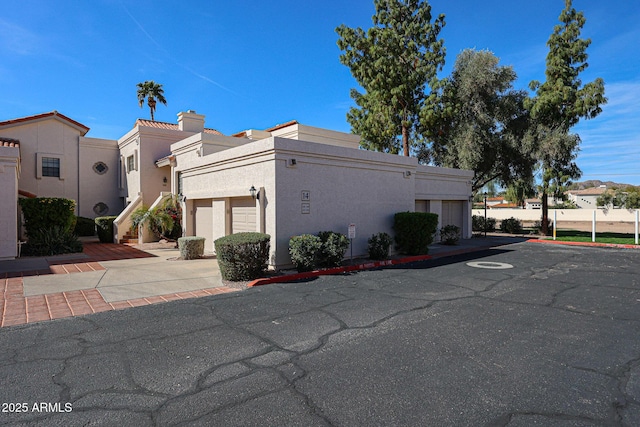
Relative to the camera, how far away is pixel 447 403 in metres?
3.42

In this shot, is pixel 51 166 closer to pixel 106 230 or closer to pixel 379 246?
pixel 106 230

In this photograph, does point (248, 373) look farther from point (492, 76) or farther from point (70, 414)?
point (492, 76)

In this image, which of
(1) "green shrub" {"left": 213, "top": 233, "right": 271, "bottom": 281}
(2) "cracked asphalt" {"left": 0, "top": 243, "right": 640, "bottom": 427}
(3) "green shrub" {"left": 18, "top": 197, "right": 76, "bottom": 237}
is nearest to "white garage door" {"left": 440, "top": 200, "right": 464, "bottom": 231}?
(2) "cracked asphalt" {"left": 0, "top": 243, "right": 640, "bottom": 427}

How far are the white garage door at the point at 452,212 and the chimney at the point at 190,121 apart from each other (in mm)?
16087

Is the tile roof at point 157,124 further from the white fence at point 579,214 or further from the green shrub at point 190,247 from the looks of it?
the white fence at point 579,214

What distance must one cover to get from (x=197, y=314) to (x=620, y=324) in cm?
713

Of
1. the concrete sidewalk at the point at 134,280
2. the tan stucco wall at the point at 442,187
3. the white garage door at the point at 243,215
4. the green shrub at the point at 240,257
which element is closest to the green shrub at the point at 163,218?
the concrete sidewalk at the point at 134,280

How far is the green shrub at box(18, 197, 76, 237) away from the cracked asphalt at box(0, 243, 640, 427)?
10.5m

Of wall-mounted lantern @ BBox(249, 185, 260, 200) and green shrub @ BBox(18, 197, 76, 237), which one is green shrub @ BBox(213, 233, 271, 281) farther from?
green shrub @ BBox(18, 197, 76, 237)

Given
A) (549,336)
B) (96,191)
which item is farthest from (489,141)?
(96,191)

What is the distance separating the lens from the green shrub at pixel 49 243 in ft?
43.8

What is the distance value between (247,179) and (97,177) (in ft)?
58.1

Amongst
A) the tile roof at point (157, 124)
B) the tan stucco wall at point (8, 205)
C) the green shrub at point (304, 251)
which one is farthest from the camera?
the tile roof at point (157, 124)

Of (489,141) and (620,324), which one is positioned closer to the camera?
(620,324)
